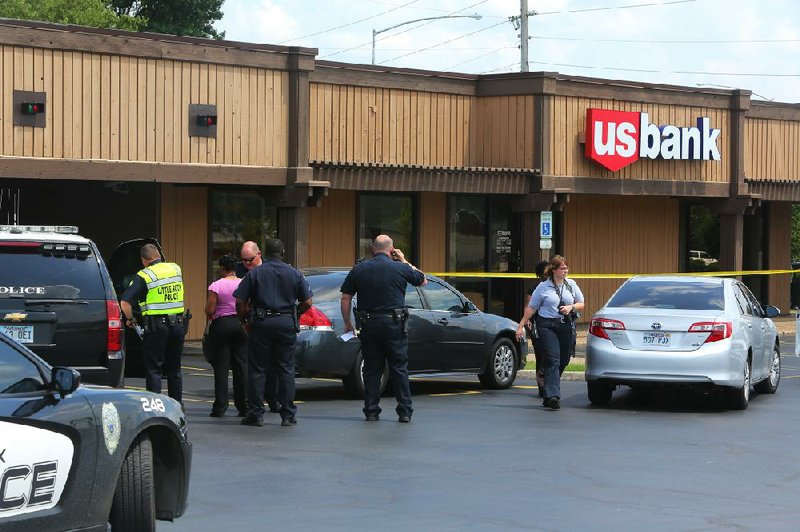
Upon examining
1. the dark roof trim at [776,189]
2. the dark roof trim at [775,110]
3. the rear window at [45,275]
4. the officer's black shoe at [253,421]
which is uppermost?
the dark roof trim at [775,110]

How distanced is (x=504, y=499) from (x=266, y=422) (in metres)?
5.01

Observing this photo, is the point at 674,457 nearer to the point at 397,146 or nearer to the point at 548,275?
the point at 548,275

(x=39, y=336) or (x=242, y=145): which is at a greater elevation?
(x=242, y=145)

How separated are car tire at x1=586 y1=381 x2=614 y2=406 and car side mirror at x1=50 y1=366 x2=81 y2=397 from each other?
10.5m

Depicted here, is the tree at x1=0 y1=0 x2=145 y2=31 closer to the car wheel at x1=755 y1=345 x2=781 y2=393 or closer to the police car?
the car wheel at x1=755 y1=345 x2=781 y2=393

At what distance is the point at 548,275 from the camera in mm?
17219

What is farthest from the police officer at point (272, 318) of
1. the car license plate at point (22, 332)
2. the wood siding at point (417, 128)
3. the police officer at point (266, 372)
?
the wood siding at point (417, 128)

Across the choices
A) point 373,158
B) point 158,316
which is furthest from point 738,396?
point 373,158

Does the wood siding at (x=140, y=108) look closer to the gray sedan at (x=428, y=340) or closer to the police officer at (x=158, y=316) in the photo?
the gray sedan at (x=428, y=340)

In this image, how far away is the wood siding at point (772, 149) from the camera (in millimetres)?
32156

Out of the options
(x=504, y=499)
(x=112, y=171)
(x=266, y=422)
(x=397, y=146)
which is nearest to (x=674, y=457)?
(x=504, y=499)

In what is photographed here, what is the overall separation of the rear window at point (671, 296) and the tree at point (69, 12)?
49.7 m

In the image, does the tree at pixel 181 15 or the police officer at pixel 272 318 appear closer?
the police officer at pixel 272 318

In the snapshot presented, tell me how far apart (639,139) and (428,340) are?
1332cm
